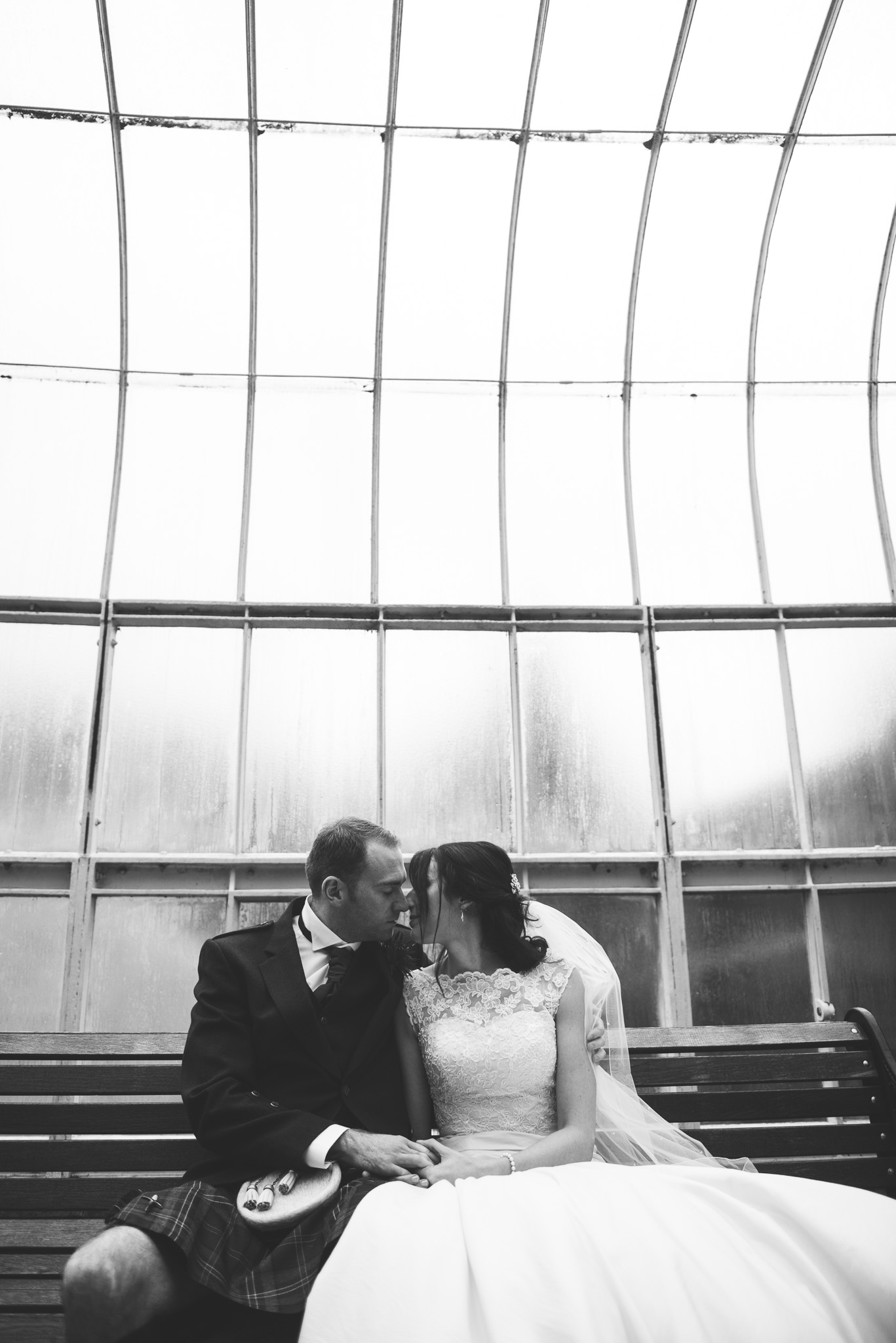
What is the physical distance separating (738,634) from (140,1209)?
6.42m

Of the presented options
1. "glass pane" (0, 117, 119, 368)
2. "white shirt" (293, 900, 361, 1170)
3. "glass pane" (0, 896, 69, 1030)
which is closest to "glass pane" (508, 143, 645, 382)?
"glass pane" (0, 117, 119, 368)

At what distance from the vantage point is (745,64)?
7289 mm

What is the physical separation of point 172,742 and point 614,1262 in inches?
228

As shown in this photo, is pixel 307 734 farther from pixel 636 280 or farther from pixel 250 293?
pixel 636 280

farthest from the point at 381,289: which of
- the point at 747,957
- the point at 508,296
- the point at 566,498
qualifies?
the point at 747,957

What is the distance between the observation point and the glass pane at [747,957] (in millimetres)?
7031

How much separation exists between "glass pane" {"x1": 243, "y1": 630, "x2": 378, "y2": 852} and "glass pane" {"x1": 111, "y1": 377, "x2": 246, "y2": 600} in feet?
2.21

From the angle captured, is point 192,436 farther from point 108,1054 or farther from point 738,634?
point 108,1054

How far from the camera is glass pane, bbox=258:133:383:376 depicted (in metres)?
7.53

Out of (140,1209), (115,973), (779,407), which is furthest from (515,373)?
(140,1209)

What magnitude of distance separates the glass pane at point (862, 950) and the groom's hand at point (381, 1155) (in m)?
5.27

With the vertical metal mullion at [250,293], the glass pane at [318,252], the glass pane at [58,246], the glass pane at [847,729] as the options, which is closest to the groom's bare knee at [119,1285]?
the vertical metal mullion at [250,293]

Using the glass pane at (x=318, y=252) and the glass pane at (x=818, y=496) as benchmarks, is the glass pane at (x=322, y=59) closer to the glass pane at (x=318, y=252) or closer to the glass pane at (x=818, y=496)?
the glass pane at (x=318, y=252)

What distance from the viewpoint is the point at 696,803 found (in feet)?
24.4
